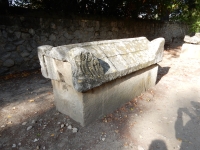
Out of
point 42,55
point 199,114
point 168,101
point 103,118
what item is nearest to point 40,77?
point 42,55

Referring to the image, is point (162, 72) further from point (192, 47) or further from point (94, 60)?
point (94, 60)

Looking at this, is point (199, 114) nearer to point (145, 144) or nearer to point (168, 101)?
point (168, 101)

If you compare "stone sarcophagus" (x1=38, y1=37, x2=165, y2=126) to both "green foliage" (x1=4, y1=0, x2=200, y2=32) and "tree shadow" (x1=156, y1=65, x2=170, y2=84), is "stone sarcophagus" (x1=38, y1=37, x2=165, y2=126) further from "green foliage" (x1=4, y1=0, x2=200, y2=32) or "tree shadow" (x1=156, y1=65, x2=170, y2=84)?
"green foliage" (x1=4, y1=0, x2=200, y2=32)

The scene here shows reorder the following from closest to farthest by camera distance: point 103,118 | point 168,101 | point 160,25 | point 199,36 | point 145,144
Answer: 1. point 145,144
2. point 103,118
3. point 168,101
4. point 199,36
5. point 160,25

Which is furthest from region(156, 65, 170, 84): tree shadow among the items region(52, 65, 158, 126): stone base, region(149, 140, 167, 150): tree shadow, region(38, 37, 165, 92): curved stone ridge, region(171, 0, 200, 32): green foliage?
region(171, 0, 200, 32): green foliage

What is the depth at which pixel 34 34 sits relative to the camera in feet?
15.9

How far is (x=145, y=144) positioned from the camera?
83.0 inches

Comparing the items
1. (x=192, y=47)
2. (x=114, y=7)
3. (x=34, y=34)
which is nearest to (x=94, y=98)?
(x=34, y=34)

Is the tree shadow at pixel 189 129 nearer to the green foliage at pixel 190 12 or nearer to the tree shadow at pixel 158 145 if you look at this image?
the tree shadow at pixel 158 145

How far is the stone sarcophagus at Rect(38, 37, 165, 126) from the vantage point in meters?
1.93

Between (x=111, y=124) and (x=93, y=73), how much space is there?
3.19 ft

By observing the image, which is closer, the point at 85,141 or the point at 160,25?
the point at 85,141

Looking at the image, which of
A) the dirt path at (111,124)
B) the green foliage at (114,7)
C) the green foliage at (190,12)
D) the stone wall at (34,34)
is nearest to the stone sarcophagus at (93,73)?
the dirt path at (111,124)

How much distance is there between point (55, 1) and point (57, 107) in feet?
14.3
